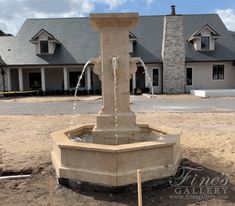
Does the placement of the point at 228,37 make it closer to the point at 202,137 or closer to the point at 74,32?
the point at 74,32

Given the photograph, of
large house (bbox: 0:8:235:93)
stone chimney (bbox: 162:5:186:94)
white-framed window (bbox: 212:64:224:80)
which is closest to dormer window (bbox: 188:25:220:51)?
large house (bbox: 0:8:235:93)

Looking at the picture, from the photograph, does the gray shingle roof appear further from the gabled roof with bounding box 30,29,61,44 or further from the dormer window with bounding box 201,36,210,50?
the gabled roof with bounding box 30,29,61,44

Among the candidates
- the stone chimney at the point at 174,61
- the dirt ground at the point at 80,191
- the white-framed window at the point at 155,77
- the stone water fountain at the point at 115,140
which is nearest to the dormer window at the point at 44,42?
the white-framed window at the point at 155,77

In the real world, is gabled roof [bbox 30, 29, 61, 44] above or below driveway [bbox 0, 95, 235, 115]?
above

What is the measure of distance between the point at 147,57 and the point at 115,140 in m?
25.3

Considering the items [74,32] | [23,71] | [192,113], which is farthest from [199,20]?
[192,113]

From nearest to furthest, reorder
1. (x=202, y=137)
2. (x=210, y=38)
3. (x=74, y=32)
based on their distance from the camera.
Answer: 1. (x=202, y=137)
2. (x=210, y=38)
3. (x=74, y=32)

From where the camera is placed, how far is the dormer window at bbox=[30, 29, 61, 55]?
3175cm

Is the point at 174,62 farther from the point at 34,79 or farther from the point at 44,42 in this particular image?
the point at 34,79

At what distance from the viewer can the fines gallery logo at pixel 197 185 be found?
505 centimetres

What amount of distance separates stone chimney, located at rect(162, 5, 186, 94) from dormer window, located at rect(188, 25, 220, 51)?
5.38 ft

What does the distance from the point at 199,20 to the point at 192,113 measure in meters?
22.7

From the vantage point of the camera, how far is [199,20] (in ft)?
116

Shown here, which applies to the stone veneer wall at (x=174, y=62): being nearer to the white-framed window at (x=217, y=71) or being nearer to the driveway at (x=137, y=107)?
the white-framed window at (x=217, y=71)
